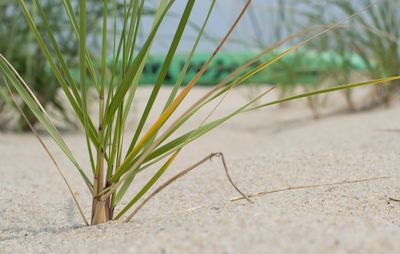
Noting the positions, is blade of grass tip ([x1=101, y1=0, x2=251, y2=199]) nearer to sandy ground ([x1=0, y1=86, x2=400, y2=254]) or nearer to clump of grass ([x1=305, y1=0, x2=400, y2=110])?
sandy ground ([x1=0, y1=86, x2=400, y2=254])

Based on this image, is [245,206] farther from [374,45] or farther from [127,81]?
[374,45]

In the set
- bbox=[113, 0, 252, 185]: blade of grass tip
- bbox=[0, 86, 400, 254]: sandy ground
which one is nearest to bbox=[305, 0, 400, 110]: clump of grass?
bbox=[0, 86, 400, 254]: sandy ground

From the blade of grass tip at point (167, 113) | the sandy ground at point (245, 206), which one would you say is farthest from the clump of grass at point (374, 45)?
the blade of grass tip at point (167, 113)

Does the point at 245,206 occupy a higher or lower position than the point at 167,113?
lower

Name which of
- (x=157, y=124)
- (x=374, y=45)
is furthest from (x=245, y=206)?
(x=374, y=45)

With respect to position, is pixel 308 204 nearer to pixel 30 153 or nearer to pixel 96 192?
pixel 96 192

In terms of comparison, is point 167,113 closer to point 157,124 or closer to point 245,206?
point 157,124

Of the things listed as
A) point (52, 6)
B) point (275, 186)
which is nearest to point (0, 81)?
point (52, 6)

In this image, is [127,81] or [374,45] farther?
[374,45]

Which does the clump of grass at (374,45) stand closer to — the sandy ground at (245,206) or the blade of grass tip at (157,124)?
the sandy ground at (245,206)
